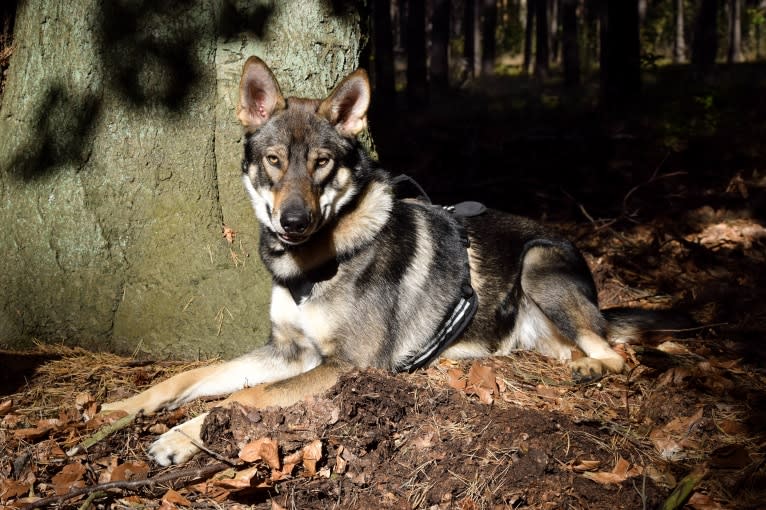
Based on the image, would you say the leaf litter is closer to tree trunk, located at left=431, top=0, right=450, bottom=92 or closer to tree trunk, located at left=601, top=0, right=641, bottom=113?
tree trunk, located at left=601, top=0, right=641, bottom=113

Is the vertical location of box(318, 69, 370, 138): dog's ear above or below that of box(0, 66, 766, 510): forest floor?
above

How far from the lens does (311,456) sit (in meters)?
3.04

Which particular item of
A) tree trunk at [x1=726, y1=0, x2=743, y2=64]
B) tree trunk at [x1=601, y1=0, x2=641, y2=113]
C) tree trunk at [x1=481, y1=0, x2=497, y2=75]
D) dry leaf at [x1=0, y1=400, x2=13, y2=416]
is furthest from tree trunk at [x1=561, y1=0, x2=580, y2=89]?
dry leaf at [x1=0, y1=400, x2=13, y2=416]

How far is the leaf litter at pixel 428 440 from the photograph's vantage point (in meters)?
2.87

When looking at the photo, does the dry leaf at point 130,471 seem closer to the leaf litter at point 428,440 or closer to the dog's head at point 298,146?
the leaf litter at point 428,440

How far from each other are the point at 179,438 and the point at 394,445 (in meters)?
1.06

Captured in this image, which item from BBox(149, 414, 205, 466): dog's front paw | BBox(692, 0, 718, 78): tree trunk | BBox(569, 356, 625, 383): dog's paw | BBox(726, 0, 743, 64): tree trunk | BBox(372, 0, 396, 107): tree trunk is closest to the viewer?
BBox(149, 414, 205, 466): dog's front paw

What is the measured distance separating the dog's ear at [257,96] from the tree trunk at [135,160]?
401 millimetres

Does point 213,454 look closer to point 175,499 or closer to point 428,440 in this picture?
point 175,499

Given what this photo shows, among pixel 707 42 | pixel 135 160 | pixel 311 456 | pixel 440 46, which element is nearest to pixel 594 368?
pixel 311 456

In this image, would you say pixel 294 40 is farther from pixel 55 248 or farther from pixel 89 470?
pixel 89 470

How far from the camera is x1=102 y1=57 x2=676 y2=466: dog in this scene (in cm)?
376

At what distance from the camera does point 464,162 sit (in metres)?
9.42

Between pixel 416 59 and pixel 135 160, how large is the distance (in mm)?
12740
